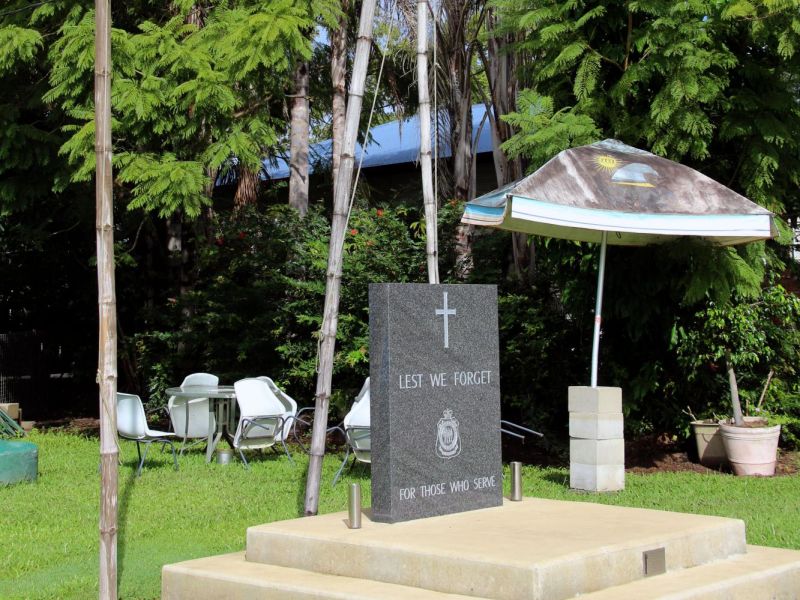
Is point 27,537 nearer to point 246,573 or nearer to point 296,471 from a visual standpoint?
point 246,573

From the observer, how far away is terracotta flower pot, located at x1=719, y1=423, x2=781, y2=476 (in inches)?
438

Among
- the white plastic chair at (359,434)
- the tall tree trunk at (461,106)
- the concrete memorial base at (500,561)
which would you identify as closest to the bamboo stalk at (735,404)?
the white plastic chair at (359,434)

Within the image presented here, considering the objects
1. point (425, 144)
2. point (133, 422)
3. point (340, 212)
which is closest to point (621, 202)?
point (425, 144)

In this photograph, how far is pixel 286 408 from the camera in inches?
514

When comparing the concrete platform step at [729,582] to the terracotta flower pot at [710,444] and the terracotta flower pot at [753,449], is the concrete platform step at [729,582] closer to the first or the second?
the terracotta flower pot at [753,449]

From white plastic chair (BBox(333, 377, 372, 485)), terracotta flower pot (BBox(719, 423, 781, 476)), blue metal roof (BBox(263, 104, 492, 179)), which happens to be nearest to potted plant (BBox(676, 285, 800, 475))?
terracotta flower pot (BBox(719, 423, 781, 476))

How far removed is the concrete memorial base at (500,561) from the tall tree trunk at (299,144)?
11141 millimetres

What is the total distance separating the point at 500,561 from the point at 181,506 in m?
4.89

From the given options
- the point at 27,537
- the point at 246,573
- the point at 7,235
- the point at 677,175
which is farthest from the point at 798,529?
the point at 7,235

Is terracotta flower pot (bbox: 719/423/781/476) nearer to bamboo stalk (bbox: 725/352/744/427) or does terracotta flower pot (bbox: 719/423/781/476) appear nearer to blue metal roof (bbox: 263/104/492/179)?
bamboo stalk (bbox: 725/352/744/427)

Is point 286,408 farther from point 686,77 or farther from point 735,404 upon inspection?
point 686,77

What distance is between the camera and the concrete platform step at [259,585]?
559cm

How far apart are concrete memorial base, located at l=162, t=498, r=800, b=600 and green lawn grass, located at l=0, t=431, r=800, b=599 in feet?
3.23

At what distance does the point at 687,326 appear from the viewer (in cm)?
1216
